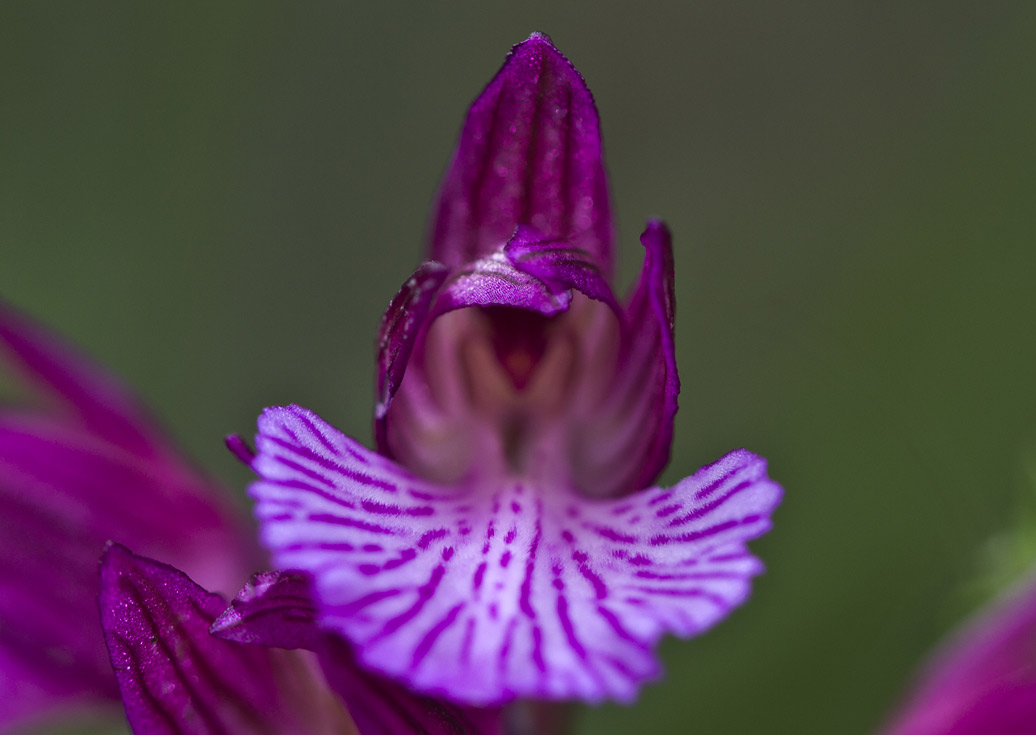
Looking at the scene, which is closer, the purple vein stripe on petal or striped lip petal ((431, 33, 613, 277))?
the purple vein stripe on petal

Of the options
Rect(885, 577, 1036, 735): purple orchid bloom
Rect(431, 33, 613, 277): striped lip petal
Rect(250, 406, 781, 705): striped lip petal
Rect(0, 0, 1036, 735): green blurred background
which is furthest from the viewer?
Answer: Rect(0, 0, 1036, 735): green blurred background

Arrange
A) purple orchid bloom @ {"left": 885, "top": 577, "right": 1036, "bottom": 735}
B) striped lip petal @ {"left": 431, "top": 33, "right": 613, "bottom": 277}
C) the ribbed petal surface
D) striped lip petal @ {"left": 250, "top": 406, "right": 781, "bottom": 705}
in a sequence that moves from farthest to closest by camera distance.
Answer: purple orchid bloom @ {"left": 885, "top": 577, "right": 1036, "bottom": 735}
striped lip petal @ {"left": 431, "top": 33, "right": 613, "bottom": 277}
the ribbed petal surface
striped lip petal @ {"left": 250, "top": 406, "right": 781, "bottom": 705}

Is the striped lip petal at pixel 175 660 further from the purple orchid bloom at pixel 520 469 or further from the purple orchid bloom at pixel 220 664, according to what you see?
the purple orchid bloom at pixel 520 469

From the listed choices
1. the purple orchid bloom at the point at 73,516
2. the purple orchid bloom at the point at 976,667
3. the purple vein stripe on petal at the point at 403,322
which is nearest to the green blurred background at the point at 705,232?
the purple orchid bloom at the point at 976,667

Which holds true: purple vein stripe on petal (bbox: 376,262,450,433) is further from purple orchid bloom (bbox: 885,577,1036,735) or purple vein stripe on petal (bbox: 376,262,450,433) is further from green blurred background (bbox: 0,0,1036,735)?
green blurred background (bbox: 0,0,1036,735)

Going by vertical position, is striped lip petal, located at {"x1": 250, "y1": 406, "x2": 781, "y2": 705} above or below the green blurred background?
below

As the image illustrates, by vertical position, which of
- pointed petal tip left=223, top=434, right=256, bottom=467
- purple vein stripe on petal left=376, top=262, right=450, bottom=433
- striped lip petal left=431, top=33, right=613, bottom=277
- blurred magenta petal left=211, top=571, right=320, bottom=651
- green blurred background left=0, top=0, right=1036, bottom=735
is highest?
green blurred background left=0, top=0, right=1036, bottom=735

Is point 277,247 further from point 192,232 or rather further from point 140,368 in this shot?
point 140,368

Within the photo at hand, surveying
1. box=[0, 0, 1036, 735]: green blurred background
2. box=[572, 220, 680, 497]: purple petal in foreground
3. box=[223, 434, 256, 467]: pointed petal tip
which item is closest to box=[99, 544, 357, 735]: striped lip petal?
box=[223, 434, 256, 467]: pointed petal tip

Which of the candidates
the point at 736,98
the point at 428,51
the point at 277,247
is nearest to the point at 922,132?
the point at 736,98
